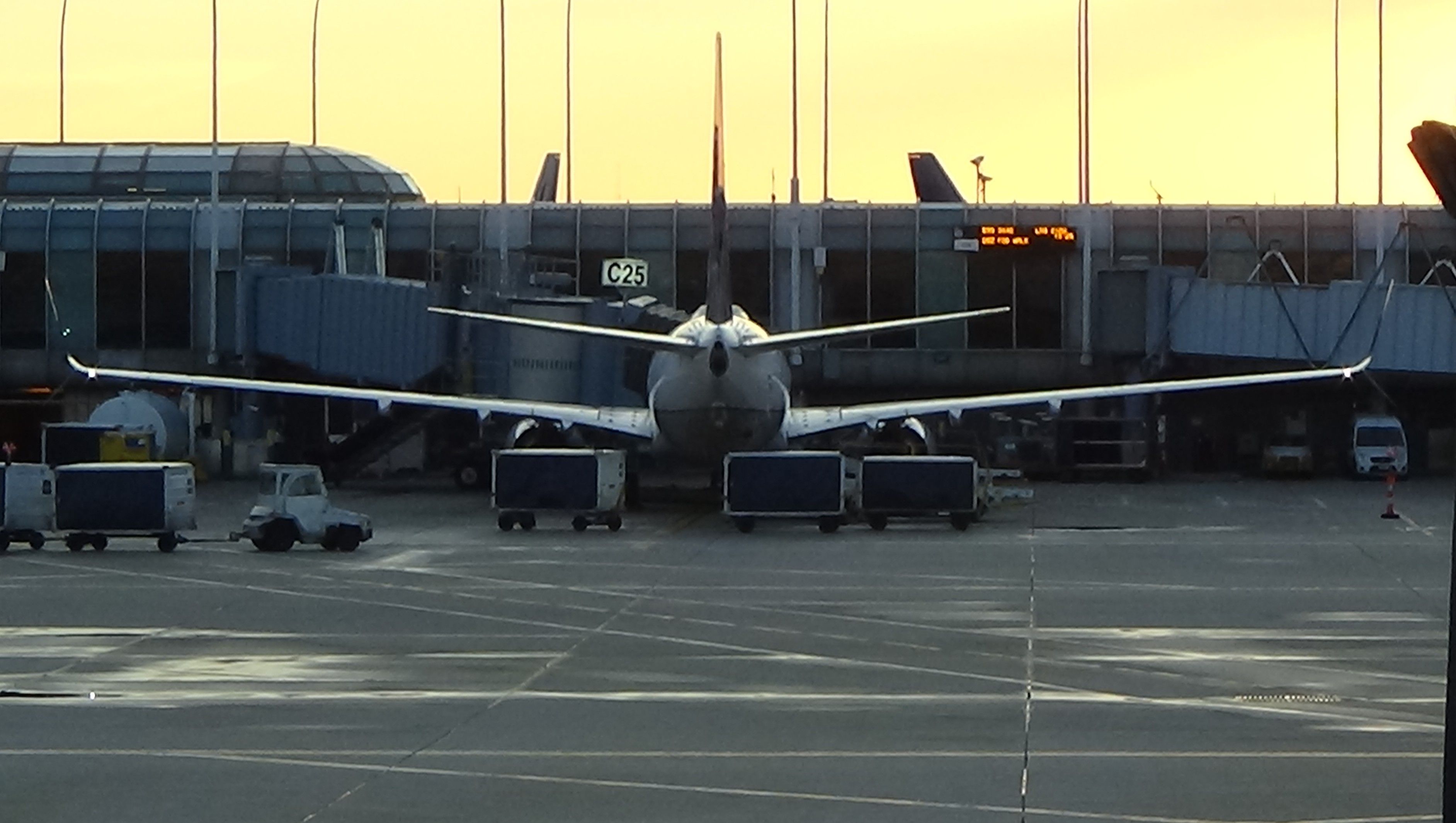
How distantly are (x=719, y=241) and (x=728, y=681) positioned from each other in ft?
108

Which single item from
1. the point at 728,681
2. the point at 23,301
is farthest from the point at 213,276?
the point at 728,681

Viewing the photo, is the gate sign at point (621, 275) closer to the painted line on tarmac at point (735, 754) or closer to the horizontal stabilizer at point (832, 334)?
the horizontal stabilizer at point (832, 334)

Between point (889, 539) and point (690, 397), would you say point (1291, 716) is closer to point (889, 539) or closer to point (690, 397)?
point (889, 539)

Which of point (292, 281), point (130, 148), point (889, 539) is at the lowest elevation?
point (889, 539)

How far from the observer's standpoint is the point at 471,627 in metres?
33.0

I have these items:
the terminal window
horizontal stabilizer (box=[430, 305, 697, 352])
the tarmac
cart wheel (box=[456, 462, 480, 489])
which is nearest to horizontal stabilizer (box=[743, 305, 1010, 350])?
horizontal stabilizer (box=[430, 305, 697, 352])

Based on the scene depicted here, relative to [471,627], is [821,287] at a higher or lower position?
higher

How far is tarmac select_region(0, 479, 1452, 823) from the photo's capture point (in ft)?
62.0

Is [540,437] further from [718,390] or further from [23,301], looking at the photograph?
[23,301]

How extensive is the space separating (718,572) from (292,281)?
147 ft

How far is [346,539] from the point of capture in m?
48.2

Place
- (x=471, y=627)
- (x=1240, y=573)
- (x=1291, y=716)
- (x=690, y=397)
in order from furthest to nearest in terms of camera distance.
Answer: (x=690, y=397) < (x=1240, y=573) < (x=471, y=627) < (x=1291, y=716)

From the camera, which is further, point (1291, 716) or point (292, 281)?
point (292, 281)

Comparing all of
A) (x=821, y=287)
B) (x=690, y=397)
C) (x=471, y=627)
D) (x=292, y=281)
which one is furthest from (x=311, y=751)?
(x=821, y=287)
